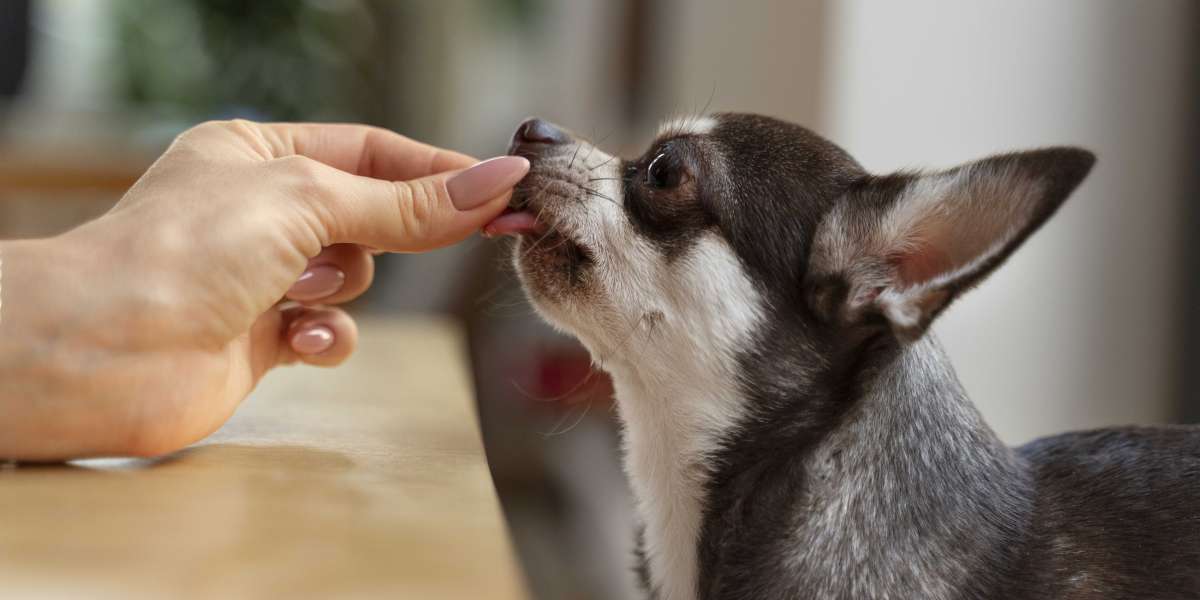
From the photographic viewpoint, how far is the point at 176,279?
1.06 m

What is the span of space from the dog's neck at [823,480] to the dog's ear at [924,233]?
77 mm

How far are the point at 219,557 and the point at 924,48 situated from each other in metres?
2.79

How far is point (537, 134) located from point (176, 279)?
62cm

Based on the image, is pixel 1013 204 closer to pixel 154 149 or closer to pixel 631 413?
pixel 631 413

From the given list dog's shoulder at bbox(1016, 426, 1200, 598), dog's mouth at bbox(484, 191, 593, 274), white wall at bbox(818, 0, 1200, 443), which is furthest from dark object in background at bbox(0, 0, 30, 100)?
dog's shoulder at bbox(1016, 426, 1200, 598)

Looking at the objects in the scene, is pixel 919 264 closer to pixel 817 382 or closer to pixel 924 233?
pixel 924 233

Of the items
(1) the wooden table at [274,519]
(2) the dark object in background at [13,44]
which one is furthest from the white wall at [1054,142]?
(2) the dark object in background at [13,44]

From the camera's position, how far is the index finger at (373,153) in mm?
1540

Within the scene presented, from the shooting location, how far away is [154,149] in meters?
6.15

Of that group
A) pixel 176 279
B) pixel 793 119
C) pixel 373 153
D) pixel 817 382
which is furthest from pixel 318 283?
pixel 793 119

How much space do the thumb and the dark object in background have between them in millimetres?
6747

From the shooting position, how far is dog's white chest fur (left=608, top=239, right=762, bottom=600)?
1390mm

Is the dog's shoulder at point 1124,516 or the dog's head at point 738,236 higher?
the dog's head at point 738,236

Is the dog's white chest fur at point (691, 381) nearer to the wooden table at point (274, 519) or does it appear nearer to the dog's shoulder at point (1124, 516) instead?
the wooden table at point (274, 519)
